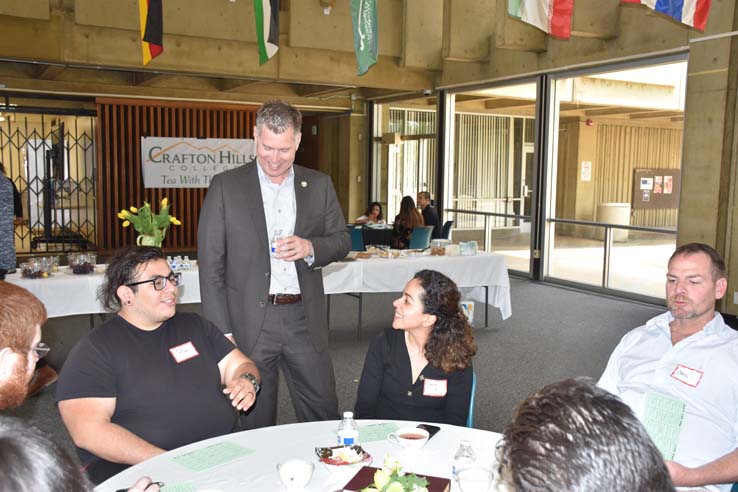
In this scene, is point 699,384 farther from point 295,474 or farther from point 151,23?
point 151,23

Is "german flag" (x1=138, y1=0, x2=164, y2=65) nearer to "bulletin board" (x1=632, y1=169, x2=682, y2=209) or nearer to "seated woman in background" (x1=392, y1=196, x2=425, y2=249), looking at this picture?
"seated woman in background" (x1=392, y1=196, x2=425, y2=249)

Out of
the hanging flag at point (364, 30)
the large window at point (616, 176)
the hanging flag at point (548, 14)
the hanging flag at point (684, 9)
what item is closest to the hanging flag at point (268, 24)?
the hanging flag at point (364, 30)

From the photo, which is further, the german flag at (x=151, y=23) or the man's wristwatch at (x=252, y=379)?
the german flag at (x=151, y=23)

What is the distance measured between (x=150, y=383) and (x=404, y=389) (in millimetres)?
941

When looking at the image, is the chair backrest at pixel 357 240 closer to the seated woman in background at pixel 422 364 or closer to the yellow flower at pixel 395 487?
the seated woman in background at pixel 422 364

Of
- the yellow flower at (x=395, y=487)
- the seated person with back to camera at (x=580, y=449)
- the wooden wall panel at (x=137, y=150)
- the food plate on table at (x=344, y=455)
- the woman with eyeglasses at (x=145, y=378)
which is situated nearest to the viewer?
the seated person with back to camera at (x=580, y=449)

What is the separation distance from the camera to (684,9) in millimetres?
5566

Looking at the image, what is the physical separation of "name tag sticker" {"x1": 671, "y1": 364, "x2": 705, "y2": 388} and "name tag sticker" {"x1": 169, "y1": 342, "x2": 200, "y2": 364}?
5.40ft

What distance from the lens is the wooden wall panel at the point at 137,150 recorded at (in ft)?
39.9

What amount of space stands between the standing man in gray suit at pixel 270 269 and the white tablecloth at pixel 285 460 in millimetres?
554

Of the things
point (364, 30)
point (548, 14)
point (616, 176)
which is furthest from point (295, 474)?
point (616, 176)

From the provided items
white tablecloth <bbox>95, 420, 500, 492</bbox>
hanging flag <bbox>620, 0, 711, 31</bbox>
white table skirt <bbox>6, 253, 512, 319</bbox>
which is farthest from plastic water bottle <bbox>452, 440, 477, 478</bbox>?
hanging flag <bbox>620, 0, 711, 31</bbox>

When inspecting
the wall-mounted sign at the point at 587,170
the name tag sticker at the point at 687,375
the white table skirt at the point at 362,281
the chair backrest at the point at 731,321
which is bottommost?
the white table skirt at the point at 362,281

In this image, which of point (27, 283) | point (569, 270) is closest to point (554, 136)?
point (569, 270)
